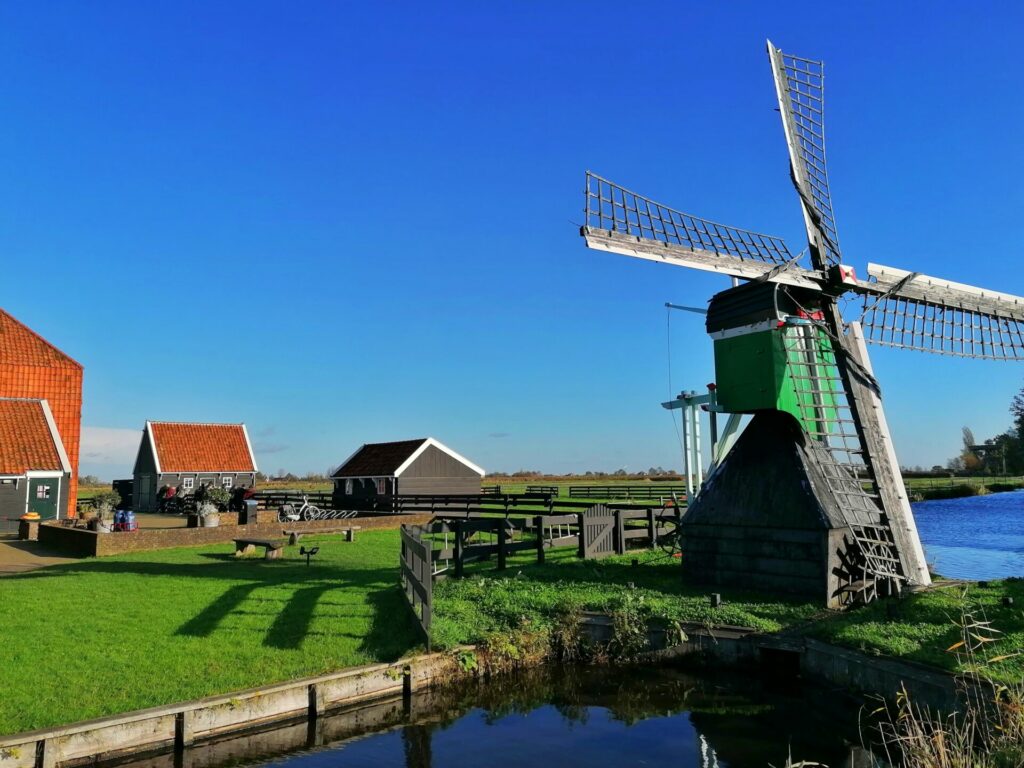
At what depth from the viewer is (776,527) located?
12.1m

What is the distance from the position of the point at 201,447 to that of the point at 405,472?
13.3 m

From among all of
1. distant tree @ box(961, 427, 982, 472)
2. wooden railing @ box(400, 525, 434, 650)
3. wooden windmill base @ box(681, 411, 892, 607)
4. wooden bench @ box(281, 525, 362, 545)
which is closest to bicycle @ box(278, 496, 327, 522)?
wooden bench @ box(281, 525, 362, 545)

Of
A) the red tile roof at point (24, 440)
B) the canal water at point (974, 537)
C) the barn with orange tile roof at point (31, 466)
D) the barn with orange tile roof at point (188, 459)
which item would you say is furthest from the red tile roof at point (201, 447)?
the canal water at point (974, 537)

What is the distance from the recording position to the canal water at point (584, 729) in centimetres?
716

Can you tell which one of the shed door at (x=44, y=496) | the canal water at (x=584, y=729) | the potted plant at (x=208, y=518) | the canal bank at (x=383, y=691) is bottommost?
the canal water at (x=584, y=729)

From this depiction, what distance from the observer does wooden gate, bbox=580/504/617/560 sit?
15922mm

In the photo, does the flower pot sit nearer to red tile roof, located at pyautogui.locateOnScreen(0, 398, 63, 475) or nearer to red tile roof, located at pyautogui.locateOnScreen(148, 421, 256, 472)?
red tile roof, located at pyautogui.locateOnScreen(0, 398, 63, 475)

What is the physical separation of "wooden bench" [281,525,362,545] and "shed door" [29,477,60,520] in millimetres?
9971

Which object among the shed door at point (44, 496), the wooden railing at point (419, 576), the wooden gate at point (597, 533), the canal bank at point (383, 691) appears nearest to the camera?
the canal bank at point (383, 691)

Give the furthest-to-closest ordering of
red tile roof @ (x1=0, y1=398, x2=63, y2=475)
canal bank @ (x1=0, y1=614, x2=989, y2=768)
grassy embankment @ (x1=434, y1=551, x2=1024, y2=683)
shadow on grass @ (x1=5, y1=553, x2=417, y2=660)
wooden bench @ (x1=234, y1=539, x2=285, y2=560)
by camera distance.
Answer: red tile roof @ (x1=0, y1=398, x2=63, y2=475), wooden bench @ (x1=234, y1=539, x2=285, y2=560), shadow on grass @ (x1=5, y1=553, x2=417, y2=660), grassy embankment @ (x1=434, y1=551, x2=1024, y2=683), canal bank @ (x1=0, y1=614, x2=989, y2=768)

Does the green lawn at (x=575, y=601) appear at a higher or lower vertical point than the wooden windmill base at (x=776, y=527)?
lower

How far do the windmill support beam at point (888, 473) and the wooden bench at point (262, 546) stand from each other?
521 inches

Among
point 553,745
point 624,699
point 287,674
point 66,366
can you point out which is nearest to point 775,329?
point 624,699

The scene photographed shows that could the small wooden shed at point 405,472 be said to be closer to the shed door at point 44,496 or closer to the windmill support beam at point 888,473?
the shed door at point 44,496
